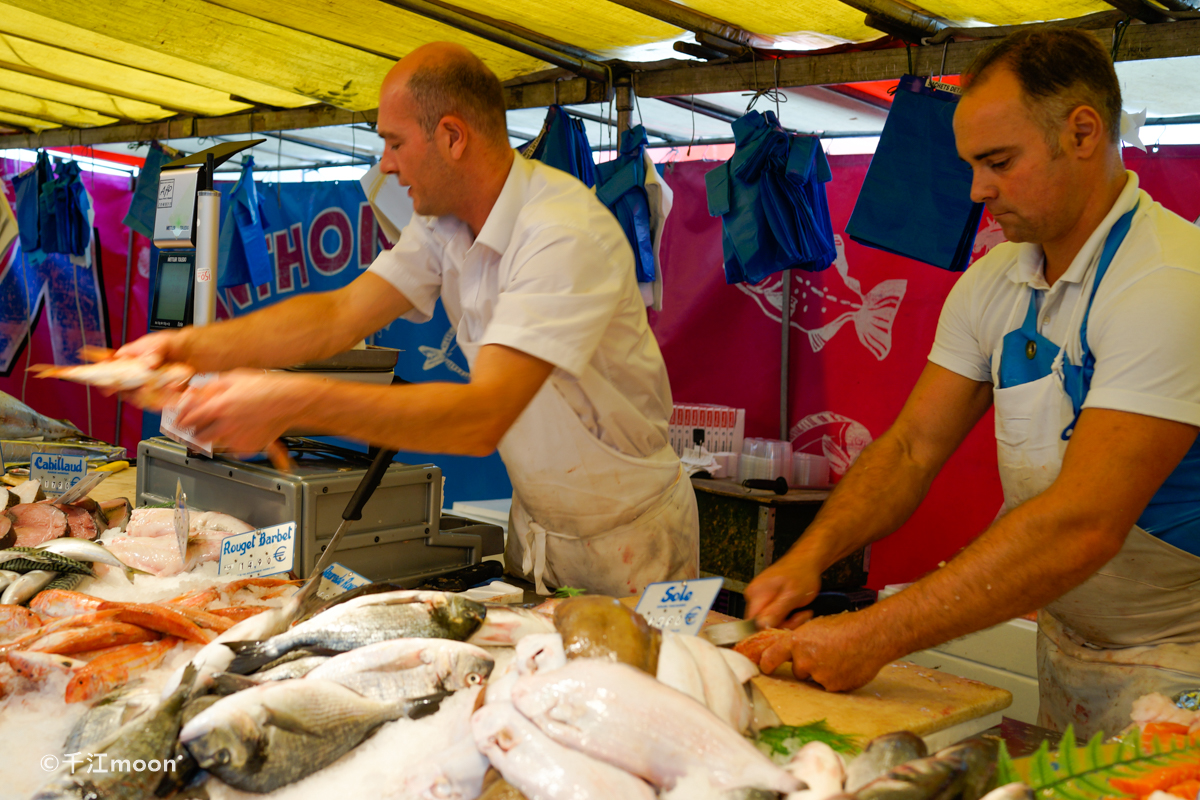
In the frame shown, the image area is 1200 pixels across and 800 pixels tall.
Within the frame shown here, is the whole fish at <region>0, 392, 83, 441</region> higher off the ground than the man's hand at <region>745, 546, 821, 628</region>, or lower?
lower

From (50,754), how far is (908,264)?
418cm

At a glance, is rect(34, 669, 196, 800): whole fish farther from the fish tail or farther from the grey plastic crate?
the grey plastic crate

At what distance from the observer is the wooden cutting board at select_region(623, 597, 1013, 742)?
1.49m

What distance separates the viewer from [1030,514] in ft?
5.33

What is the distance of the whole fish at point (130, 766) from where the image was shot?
3.66 feet

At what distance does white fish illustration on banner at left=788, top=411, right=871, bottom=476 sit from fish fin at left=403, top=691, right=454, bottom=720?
364cm

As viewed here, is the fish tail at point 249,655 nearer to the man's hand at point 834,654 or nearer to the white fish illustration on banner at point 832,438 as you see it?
the man's hand at point 834,654

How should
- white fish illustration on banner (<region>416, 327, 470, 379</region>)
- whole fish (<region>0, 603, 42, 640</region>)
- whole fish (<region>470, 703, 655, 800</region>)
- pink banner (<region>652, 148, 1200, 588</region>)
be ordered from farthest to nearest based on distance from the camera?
white fish illustration on banner (<region>416, 327, 470, 379</region>) < pink banner (<region>652, 148, 1200, 588</region>) < whole fish (<region>0, 603, 42, 640</region>) < whole fish (<region>470, 703, 655, 800</region>)

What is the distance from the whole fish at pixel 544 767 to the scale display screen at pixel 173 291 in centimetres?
252

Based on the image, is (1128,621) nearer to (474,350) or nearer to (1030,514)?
(1030,514)

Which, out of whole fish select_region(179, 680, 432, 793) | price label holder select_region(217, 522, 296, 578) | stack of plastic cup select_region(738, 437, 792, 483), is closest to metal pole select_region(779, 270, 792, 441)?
stack of plastic cup select_region(738, 437, 792, 483)

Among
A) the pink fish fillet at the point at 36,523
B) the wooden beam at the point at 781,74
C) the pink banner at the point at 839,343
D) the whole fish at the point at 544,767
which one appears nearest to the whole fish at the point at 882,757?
the whole fish at the point at 544,767

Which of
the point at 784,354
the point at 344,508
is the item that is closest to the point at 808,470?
the point at 784,354

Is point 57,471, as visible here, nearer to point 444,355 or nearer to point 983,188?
point 983,188
